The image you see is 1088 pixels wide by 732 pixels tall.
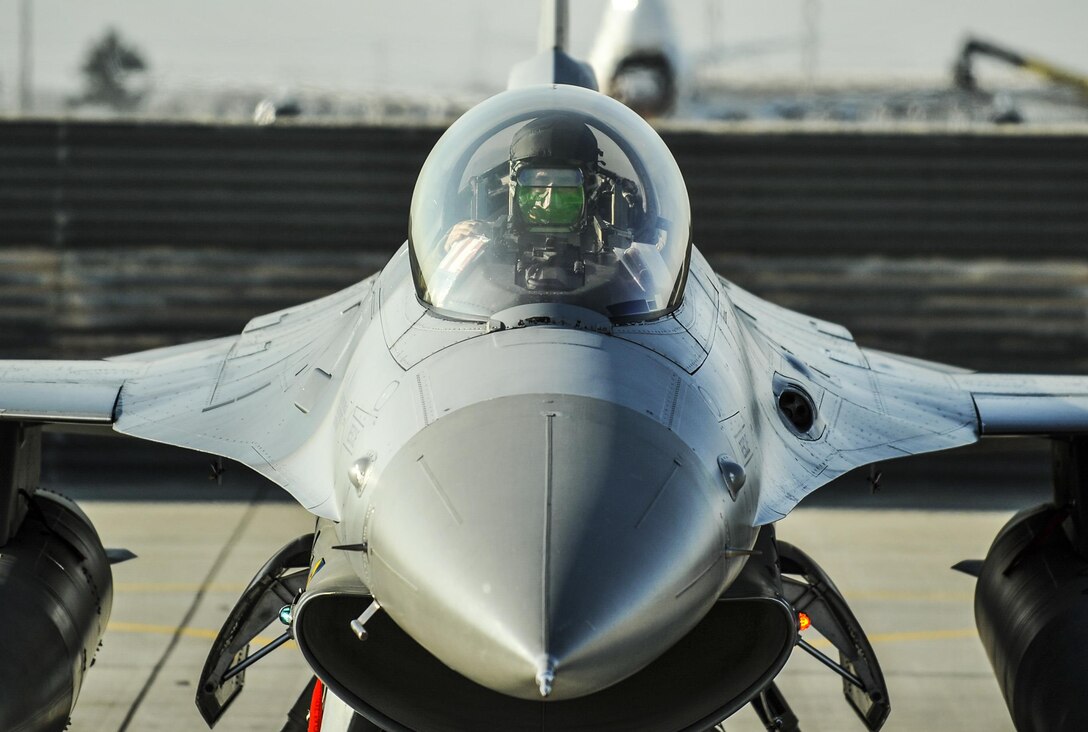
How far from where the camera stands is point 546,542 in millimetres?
3045

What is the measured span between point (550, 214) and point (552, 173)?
17cm

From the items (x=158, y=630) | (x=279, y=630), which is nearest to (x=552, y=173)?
(x=279, y=630)

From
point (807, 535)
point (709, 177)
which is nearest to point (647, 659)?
point (807, 535)

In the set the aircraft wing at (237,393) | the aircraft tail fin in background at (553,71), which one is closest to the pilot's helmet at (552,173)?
the aircraft wing at (237,393)

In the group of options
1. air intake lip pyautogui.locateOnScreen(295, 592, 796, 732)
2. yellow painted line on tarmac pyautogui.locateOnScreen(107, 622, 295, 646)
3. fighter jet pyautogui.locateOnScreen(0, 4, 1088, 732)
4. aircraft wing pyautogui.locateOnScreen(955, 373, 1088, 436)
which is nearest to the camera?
fighter jet pyautogui.locateOnScreen(0, 4, 1088, 732)

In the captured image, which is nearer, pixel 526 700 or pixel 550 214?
pixel 526 700

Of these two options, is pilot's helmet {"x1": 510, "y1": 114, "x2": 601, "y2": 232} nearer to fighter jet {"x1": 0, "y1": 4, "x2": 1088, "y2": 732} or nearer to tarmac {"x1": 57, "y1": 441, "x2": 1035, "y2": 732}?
fighter jet {"x1": 0, "y1": 4, "x2": 1088, "y2": 732}

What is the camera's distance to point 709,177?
12.6m

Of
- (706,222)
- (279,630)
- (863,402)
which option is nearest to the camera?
(863,402)

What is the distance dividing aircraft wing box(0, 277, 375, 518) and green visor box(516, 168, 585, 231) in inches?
32.6

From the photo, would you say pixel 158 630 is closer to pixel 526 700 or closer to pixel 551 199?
pixel 526 700

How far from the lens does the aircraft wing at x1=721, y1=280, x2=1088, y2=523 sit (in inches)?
177

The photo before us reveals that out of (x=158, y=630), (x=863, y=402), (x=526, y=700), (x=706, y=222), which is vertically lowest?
(x=158, y=630)

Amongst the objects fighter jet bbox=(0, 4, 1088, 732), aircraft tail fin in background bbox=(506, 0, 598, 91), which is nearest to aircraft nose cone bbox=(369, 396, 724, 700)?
fighter jet bbox=(0, 4, 1088, 732)
